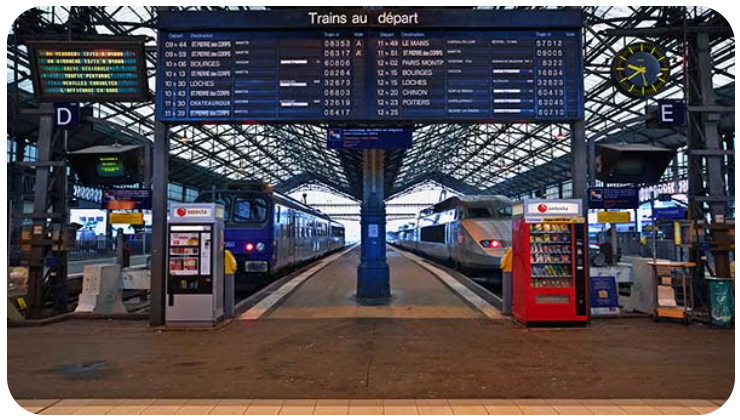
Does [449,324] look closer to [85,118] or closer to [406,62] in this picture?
[406,62]

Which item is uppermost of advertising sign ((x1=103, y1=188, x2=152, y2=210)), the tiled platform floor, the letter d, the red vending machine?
the letter d

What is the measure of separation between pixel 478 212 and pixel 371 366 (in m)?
11.3

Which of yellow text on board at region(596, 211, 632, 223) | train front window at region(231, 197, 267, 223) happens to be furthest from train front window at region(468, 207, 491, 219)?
train front window at region(231, 197, 267, 223)

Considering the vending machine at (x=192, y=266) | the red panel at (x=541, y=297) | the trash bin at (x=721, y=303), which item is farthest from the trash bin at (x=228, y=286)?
the trash bin at (x=721, y=303)

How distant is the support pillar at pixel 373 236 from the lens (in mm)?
10734

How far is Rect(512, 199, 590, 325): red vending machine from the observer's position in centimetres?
816

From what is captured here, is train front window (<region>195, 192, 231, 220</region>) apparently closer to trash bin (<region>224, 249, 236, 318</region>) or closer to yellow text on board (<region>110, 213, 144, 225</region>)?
yellow text on board (<region>110, 213, 144, 225</region>)

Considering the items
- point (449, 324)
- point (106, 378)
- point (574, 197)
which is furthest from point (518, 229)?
point (106, 378)

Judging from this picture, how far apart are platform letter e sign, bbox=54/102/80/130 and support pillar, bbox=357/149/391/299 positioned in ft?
18.1

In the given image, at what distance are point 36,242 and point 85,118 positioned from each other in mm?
2395

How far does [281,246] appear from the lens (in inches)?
586

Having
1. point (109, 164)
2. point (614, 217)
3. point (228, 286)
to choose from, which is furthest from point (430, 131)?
point (228, 286)

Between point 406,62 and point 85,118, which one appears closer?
point 406,62

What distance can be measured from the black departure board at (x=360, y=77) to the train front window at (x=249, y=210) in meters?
5.26
